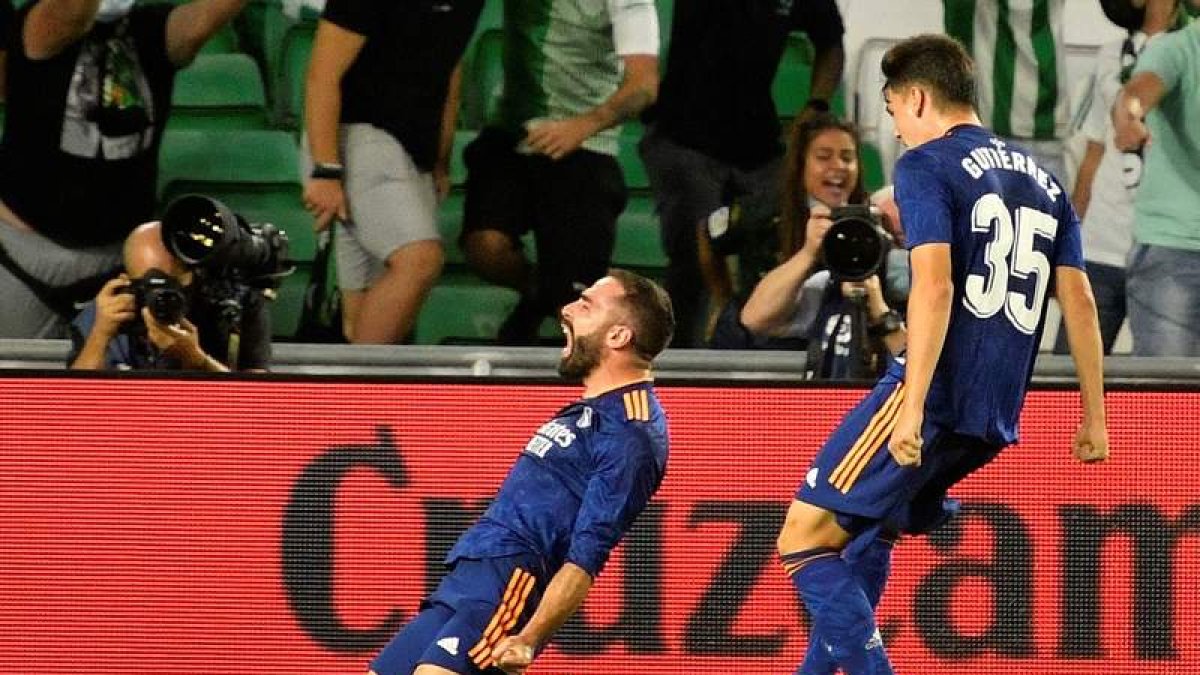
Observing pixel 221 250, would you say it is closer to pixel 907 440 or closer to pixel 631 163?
pixel 631 163

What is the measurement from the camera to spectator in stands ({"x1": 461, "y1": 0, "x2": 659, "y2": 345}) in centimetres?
824

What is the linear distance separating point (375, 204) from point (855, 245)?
7.57 feet

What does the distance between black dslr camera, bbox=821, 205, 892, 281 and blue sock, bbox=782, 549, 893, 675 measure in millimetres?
1533

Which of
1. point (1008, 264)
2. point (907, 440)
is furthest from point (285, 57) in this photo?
point (907, 440)

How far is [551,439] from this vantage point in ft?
17.5

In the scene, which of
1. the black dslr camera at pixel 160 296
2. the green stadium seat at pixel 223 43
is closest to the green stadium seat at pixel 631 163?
the green stadium seat at pixel 223 43

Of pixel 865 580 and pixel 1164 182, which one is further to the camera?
pixel 1164 182

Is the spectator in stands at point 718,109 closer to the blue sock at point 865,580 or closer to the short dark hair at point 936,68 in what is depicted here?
the blue sock at point 865,580

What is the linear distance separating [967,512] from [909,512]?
1294 mm

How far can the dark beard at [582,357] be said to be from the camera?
17.6 ft

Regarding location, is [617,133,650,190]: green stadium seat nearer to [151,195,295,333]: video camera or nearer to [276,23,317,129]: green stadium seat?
[276,23,317,129]: green stadium seat

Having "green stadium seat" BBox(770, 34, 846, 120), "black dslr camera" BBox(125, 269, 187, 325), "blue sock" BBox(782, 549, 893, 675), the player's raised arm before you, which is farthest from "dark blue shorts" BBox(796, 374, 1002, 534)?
"green stadium seat" BBox(770, 34, 846, 120)

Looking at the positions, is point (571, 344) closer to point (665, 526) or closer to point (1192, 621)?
point (665, 526)

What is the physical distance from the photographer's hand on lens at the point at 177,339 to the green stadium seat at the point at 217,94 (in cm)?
168
